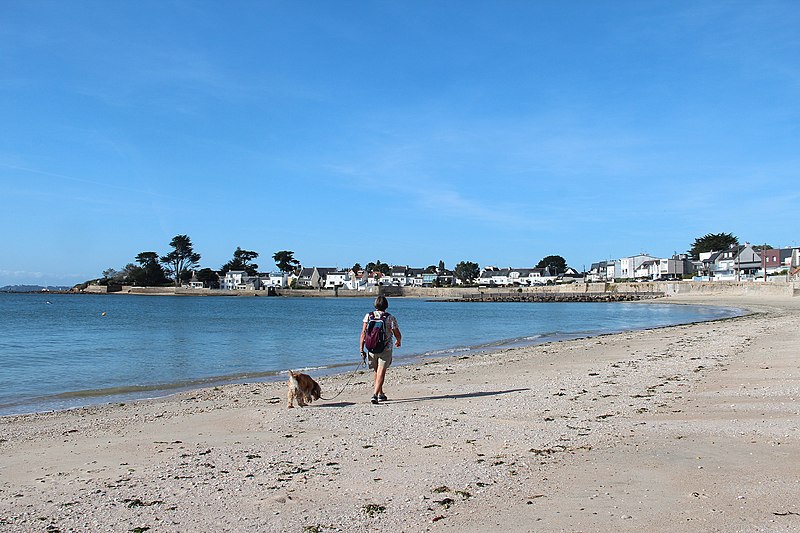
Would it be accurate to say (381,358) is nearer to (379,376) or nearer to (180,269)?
(379,376)

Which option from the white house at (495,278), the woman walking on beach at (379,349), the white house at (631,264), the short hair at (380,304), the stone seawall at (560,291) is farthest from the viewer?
the white house at (495,278)

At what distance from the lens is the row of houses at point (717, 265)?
10506 centimetres

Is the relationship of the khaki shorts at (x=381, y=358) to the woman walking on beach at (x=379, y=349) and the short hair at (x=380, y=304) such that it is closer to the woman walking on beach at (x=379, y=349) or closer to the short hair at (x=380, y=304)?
the woman walking on beach at (x=379, y=349)

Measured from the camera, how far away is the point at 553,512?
5324 mm

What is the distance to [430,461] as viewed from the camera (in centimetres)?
714

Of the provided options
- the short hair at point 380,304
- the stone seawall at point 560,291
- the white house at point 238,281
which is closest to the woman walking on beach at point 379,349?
the short hair at point 380,304

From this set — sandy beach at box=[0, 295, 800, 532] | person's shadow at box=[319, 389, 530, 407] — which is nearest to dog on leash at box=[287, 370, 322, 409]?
sandy beach at box=[0, 295, 800, 532]

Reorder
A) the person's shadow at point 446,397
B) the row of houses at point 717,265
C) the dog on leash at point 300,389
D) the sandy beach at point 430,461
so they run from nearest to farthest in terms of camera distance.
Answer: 1. the sandy beach at point 430,461
2. the dog on leash at point 300,389
3. the person's shadow at point 446,397
4. the row of houses at point 717,265

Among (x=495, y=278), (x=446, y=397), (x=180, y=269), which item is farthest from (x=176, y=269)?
(x=446, y=397)

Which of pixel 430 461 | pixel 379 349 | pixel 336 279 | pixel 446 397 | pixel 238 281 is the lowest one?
pixel 446 397

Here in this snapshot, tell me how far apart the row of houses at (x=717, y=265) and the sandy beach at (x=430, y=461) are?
89085 mm

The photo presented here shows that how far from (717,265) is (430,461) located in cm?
13510

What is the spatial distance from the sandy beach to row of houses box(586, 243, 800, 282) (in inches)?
3507

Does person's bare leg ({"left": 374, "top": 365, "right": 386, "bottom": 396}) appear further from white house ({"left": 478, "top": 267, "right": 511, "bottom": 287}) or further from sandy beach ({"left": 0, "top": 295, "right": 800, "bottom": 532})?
white house ({"left": 478, "top": 267, "right": 511, "bottom": 287})
